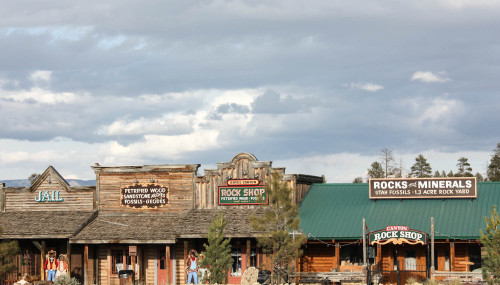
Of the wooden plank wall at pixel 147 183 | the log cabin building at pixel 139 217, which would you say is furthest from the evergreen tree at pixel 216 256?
the wooden plank wall at pixel 147 183

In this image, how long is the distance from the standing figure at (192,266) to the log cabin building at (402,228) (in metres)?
5.75

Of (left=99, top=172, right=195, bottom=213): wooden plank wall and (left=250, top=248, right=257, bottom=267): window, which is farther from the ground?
(left=99, top=172, right=195, bottom=213): wooden plank wall

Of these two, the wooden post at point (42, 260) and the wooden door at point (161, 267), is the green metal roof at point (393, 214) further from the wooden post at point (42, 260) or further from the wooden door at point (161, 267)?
the wooden post at point (42, 260)

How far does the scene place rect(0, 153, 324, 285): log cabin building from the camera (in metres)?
41.1

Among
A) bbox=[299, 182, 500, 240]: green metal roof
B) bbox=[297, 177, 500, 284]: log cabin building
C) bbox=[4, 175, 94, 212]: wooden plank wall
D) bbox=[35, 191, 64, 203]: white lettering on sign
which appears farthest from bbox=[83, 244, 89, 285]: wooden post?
bbox=[299, 182, 500, 240]: green metal roof

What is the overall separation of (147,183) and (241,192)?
5.95m

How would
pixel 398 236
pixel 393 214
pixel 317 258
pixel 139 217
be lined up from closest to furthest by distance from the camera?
pixel 398 236, pixel 393 214, pixel 317 258, pixel 139 217

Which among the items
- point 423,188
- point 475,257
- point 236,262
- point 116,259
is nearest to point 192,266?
point 236,262

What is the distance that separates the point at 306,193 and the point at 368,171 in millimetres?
54618

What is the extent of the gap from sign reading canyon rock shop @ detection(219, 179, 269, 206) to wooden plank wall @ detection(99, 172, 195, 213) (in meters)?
2.19

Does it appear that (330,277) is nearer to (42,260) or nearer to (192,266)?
(192,266)

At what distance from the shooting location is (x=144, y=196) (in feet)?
144

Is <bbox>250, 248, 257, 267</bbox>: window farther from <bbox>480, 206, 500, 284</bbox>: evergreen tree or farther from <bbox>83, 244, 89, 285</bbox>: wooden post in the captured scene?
<bbox>480, 206, 500, 284</bbox>: evergreen tree

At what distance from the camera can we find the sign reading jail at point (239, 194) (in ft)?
137
